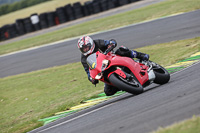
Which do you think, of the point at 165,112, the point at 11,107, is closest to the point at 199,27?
the point at 11,107

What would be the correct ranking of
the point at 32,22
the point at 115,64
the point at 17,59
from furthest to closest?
1. the point at 32,22
2. the point at 17,59
3. the point at 115,64

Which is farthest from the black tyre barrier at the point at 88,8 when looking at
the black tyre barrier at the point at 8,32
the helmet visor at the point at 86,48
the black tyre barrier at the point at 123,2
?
the helmet visor at the point at 86,48

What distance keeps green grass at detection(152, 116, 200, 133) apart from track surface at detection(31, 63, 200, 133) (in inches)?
9.0

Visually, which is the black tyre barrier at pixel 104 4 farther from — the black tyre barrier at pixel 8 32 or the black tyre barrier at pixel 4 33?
the black tyre barrier at pixel 4 33

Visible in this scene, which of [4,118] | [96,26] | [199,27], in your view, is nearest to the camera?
[4,118]

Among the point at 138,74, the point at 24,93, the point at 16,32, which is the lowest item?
the point at 16,32

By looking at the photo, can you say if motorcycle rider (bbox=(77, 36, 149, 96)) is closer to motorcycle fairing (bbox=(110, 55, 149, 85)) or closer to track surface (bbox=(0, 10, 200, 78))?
motorcycle fairing (bbox=(110, 55, 149, 85))

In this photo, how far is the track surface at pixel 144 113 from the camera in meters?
5.04

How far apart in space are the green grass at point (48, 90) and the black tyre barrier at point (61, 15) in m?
16.3

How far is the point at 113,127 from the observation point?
539cm

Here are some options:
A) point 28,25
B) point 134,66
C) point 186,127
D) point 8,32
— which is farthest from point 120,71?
point 8,32

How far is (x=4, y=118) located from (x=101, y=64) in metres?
3.99

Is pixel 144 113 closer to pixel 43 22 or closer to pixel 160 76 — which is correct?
pixel 160 76

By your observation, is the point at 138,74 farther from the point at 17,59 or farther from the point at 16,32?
the point at 16,32
